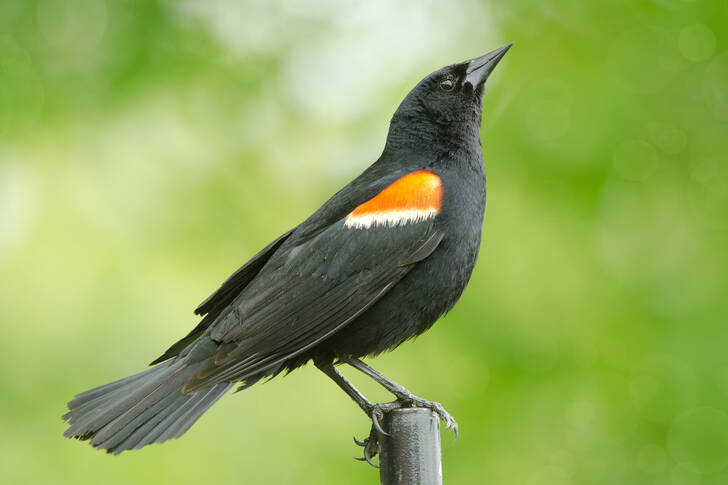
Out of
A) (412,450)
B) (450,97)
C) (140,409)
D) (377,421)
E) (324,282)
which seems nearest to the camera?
(412,450)

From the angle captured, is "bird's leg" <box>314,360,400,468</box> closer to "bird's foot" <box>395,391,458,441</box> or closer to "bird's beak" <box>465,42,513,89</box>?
"bird's foot" <box>395,391,458,441</box>

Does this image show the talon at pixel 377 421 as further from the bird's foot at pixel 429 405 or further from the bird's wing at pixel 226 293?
the bird's wing at pixel 226 293

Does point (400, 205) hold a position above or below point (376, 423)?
above

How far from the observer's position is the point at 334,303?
10.1 ft

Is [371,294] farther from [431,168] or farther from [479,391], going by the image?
[479,391]

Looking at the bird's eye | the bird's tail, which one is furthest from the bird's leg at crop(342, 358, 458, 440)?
the bird's eye

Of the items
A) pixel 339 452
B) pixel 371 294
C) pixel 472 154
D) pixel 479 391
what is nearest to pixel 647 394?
pixel 479 391

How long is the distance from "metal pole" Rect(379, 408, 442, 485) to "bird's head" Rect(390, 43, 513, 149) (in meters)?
1.53

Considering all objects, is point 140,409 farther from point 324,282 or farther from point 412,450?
point 412,450

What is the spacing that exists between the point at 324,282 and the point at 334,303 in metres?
0.11

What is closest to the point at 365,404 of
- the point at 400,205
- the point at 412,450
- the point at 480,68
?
the point at 412,450

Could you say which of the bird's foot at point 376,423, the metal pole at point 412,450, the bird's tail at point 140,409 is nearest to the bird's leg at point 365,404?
the bird's foot at point 376,423

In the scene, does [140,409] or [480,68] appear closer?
[140,409]

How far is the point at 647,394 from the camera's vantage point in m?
5.29
